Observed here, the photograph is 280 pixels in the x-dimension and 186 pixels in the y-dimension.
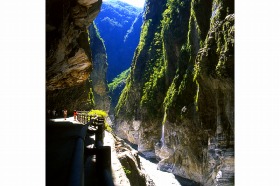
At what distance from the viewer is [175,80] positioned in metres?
36.0

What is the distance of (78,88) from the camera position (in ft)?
92.7

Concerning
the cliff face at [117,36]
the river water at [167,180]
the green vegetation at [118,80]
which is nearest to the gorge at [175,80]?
the river water at [167,180]

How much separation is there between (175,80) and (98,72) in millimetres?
31124

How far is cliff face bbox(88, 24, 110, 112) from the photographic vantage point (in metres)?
63.6

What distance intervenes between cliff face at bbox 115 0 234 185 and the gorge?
61mm

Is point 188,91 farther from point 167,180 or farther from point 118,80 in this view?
Result: point 118,80

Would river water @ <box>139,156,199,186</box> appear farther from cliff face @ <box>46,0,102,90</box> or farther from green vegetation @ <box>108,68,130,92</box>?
green vegetation @ <box>108,68,130,92</box>

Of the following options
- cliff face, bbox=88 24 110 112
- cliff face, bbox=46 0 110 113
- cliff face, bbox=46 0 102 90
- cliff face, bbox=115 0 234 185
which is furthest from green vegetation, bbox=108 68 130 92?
cliff face, bbox=46 0 102 90

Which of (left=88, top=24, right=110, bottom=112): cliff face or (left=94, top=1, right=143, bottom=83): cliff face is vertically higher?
(left=94, top=1, right=143, bottom=83): cliff face

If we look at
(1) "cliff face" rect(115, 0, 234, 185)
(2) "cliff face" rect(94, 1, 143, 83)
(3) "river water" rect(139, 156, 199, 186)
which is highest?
(2) "cliff face" rect(94, 1, 143, 83)

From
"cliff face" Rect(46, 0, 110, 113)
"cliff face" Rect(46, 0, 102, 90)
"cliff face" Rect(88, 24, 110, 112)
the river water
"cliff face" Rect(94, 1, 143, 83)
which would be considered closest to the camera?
"cliff face" Rect(46, 0, 102, 90)
